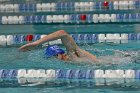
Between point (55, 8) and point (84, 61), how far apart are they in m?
5.10

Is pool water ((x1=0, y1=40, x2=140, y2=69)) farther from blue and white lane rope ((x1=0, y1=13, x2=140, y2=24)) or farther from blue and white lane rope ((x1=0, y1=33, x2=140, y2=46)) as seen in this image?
blue and white lane rope ((x1=0, y1=13, x2=140, y2=24))

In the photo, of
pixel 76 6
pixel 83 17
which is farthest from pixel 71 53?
pixel 76 6

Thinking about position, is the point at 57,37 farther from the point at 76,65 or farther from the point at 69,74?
the point at 76,65

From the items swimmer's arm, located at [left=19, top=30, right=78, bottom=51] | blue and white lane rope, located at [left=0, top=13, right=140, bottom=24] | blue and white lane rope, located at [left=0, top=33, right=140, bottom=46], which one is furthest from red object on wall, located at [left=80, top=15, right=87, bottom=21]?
swimmer's arm, located at [left=19, top=30, right=78, bottom=51]

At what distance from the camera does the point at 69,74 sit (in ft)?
17.9

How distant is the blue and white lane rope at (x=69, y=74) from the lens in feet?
17.8

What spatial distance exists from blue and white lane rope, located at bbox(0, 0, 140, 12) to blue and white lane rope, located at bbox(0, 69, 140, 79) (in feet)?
16.9

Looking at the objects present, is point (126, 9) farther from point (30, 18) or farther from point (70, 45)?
point (70, 45)

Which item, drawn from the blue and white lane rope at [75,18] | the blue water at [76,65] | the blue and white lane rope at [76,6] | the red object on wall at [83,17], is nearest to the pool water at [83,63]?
the blue water at [76,65]

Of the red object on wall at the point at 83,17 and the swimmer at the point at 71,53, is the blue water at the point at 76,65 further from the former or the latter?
the red object on wall at the point at 83,17

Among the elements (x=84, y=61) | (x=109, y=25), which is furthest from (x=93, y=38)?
(x=84, y=61)

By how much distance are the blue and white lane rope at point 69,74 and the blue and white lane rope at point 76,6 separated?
5.16 metres

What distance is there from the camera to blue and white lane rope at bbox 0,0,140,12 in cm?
1059

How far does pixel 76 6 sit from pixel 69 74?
551cm
